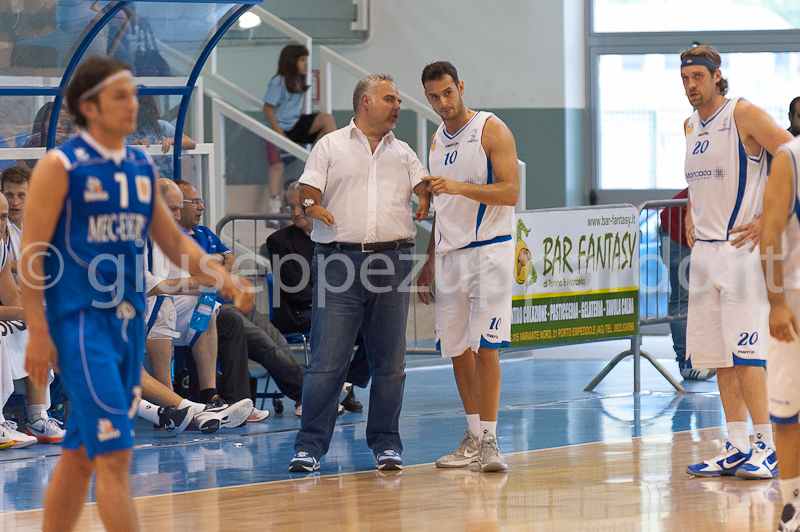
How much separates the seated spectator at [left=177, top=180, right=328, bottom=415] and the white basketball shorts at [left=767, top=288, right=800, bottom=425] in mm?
4273

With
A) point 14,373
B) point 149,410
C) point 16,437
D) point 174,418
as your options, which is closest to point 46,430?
point 16,437

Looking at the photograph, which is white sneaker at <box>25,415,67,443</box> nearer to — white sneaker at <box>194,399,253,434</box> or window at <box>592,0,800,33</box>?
white sneaker at <box>194,399,253,434</box>

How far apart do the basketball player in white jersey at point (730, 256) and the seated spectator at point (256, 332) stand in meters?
3.19

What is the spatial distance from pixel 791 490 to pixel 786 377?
1.40ft

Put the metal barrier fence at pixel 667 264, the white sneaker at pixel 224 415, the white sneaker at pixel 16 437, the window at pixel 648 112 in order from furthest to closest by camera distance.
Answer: the window at pixel 648 112 → the metal barrier fence at pixel 667 264 → the white sneaker at pixel 224 415 → the white sneaker at pixel 16 437

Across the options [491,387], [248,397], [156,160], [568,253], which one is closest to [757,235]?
[491,387]

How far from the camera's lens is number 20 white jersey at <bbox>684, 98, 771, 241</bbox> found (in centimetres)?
530

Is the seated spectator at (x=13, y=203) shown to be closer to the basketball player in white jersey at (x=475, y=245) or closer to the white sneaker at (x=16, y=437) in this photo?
the white sneaker at (x=16, y=437)

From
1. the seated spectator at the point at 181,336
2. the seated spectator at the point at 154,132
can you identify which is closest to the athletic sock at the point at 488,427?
the seated spectator at the point at 181,336

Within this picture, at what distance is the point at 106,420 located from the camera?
3.41 meters

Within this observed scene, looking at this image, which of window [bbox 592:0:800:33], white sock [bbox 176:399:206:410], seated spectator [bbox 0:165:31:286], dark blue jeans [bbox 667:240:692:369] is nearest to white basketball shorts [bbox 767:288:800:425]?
white sock [bbox 176:399:206:410]

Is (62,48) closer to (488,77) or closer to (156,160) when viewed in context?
(156,160)

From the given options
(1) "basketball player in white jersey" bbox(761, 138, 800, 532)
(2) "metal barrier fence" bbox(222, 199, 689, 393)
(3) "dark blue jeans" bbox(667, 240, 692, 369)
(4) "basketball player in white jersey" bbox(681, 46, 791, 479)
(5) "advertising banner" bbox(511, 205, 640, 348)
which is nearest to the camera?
(1) "basketball player in white jersey" bbox(761, 138, 800, 532)

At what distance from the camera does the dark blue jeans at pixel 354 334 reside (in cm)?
568
